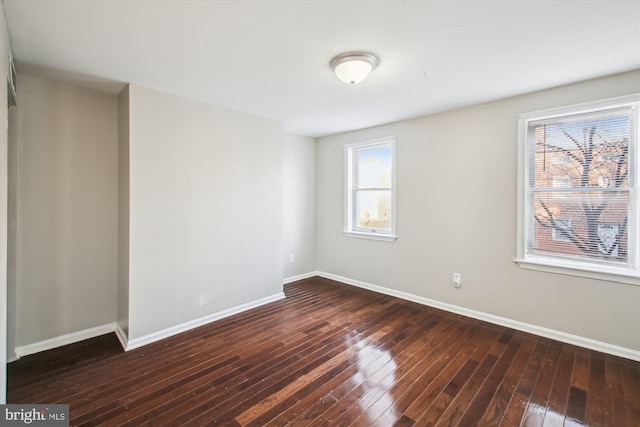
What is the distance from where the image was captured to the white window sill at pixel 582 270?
93.4 inches

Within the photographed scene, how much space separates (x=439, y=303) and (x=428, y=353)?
114 cm

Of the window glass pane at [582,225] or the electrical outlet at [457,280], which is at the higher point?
the window glass pane at [582,225]

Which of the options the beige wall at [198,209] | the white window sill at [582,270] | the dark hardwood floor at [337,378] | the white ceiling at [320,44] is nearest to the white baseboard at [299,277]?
the beige wall at [198,209]

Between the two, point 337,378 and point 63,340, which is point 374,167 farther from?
point 63,340

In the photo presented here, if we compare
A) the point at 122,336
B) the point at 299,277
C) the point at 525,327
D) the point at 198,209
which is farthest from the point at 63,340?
the point at 525,327

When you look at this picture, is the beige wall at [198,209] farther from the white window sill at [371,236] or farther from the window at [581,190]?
the window at [581,190]

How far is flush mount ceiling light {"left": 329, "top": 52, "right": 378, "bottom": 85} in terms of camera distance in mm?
2074

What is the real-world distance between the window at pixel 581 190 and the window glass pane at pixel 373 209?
5.43 ft

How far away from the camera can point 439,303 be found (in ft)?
11.5

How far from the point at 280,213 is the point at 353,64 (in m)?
2.21

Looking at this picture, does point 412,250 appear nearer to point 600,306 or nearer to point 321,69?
point 600,306

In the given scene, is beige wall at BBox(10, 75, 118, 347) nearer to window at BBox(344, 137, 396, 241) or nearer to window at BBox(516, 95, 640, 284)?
window at BBox(344, 137, 396, 241)

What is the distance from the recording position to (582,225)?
262cm

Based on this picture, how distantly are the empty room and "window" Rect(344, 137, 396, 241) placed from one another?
7.8 inches
